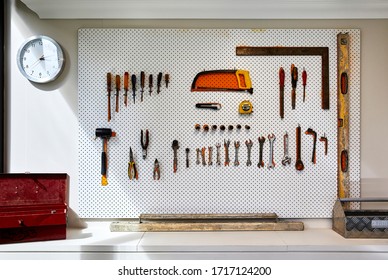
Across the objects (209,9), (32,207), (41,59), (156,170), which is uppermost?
(209,9)

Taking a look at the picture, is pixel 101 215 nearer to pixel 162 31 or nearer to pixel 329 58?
pixel 162 31

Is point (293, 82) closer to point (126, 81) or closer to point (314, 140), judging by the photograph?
point (314, 140)

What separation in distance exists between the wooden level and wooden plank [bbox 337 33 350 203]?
37cm

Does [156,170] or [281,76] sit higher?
[281,76]

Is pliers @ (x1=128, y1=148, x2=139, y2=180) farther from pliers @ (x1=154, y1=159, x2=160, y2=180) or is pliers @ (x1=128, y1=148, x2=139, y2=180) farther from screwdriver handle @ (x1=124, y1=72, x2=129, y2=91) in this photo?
screwdriver handle @ (x1=124, y1=72, x2=129, y2=91)

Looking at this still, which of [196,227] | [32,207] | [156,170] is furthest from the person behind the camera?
[156,170]

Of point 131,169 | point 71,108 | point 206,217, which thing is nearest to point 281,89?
point 206,217

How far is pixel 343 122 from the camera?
2.27 meters

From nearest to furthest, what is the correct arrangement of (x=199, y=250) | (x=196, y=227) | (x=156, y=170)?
1. (x=199, y=250)
2. (x=196, y=227)
3. (x=156, y=170)

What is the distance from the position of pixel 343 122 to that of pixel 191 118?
923mm

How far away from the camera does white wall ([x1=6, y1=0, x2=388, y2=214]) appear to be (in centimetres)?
229

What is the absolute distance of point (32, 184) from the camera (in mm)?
2039

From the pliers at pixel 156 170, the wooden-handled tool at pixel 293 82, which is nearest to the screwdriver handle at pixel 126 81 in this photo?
the pliers at pixel 156 170

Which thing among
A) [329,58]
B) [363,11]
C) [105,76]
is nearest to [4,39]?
[105,76]
